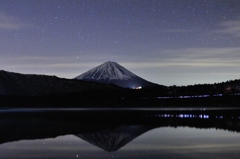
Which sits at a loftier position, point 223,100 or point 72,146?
point 223,100

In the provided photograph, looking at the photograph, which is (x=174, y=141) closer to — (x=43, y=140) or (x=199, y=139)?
(x=199, y=139)

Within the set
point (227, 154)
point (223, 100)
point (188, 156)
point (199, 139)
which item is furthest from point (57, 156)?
point (223, 100)

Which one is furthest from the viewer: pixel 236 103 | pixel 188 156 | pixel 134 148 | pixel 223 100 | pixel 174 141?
pixel 223 100

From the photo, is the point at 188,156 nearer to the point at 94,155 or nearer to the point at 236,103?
the point at 94,155

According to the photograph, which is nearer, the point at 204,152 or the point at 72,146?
the point at 204,152

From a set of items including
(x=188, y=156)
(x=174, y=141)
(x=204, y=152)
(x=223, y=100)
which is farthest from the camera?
(x=223, y=100)

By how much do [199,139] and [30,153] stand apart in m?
14.3

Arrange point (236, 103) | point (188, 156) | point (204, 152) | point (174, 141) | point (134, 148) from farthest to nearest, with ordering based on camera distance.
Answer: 1. point (236, 103)
2. point (174, 141)
3. point (134, 148)
4. point (204, 152)
5. point (188, 156)

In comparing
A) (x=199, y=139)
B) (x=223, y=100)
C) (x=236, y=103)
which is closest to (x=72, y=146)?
(x=199, y=139)

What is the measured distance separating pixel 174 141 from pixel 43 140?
10.9 metres

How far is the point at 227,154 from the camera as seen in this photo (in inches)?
1009

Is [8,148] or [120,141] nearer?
[8,148]

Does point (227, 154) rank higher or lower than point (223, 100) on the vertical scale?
lower

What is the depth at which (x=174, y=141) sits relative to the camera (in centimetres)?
3453
